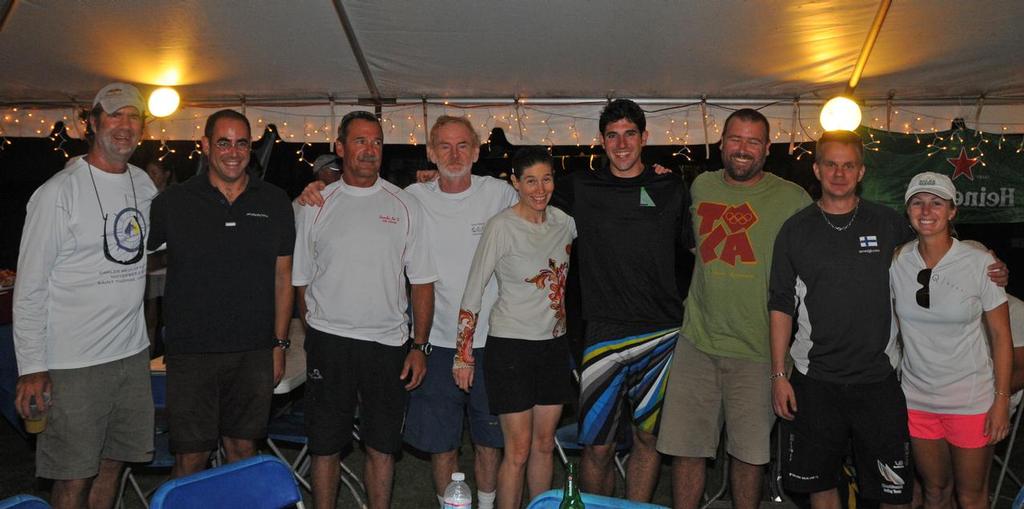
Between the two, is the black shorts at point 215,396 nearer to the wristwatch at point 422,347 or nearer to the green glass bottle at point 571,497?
the wristwatch at point 422,347

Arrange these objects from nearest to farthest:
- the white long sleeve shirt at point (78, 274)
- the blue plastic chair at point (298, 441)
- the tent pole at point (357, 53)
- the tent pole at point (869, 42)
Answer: the white long sleeve shirt at point (78, 274) → the blue plastic chair at point (298, 441) → the tent pole at point (869, 42) → the tent pole at point (357, 53)

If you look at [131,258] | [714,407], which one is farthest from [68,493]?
[714,407]

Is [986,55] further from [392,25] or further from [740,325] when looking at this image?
[392,25]

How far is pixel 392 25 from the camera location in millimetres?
5043

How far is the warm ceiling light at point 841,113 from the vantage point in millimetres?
5762

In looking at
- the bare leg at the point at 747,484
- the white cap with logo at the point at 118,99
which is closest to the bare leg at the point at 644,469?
the bare leg at the point at 747,484

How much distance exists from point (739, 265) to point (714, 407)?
2.21 feet

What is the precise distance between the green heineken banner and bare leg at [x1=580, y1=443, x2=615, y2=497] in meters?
4.11

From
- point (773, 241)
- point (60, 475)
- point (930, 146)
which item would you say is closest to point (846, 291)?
point (773, 241)

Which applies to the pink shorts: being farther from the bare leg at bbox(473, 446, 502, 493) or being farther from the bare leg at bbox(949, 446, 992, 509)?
the bare leg at bbox(473, 446, 502, 493)

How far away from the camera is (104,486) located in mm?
3525

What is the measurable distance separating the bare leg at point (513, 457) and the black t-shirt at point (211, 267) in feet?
3.91

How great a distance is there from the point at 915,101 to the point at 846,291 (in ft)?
10.9

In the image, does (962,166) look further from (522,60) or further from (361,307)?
(361,307)
